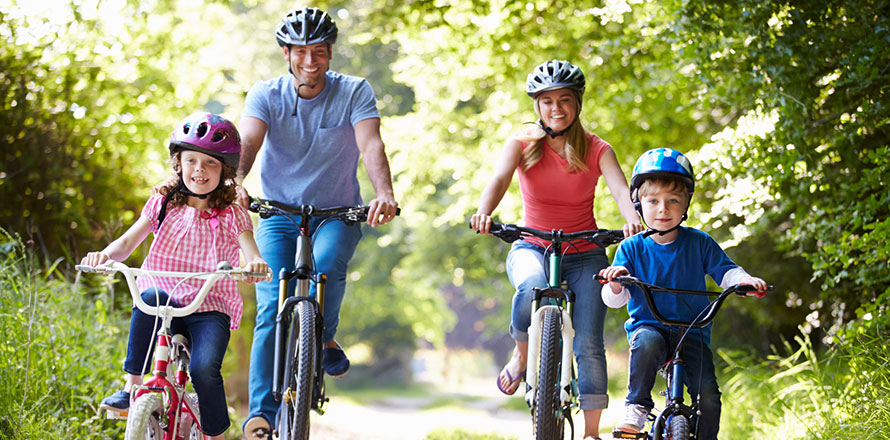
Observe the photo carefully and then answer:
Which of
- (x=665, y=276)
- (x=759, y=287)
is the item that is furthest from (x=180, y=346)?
(x=759, y=287)

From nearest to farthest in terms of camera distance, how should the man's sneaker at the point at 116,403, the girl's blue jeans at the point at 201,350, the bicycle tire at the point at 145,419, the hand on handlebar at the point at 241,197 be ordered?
the bicycle tire at the point at 145,419
the man's sneaker at the point at 116,403
the girl's blue jeans at the point at 201,350
the hand on handlebar at the point at 241,197

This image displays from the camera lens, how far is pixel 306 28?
16.0 feet

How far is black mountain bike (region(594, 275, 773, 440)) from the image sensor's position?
12.6ft

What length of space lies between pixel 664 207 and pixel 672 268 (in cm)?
30

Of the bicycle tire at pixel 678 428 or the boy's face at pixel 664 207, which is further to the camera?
the boy's face at pixel 664 207

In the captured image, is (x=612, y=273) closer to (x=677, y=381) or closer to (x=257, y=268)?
(x=677, y=381)

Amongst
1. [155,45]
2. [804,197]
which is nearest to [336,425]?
[155,45]

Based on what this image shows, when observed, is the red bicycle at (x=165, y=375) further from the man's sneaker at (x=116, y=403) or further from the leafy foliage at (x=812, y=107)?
the leafy foliage at (x=812, y=107)

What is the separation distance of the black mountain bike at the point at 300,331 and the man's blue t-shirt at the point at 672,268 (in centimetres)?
139

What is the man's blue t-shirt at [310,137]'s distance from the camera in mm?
5059

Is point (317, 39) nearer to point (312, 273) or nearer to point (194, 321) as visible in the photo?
point (312, 273)

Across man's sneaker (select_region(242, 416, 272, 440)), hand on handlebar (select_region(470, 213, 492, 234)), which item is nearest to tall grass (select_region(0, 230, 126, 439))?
man's sneaker (select_region(242, 416, 272, 440))

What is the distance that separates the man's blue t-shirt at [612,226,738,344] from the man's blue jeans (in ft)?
5.10

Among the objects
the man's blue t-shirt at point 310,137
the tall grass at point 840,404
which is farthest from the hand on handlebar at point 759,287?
the man's blue t-shirt at point 310,137
